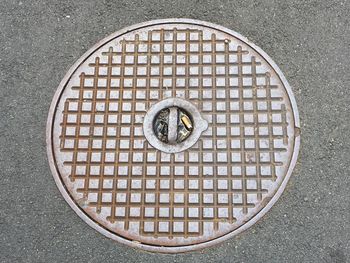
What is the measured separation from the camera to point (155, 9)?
9.43 ft

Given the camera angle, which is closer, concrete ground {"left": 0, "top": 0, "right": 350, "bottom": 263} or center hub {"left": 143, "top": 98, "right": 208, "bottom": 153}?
concrete ground {"left": 0, "top": 0, "right": 350, "bottom": 263}

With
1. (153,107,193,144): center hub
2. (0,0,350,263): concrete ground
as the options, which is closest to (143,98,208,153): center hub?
(153,107,193,144): center hub

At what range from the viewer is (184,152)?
258 cm

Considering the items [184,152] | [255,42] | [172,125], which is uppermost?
[255,42]

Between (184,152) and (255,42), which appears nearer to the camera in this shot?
(184,152)

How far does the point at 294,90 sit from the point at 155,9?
1.01 metres

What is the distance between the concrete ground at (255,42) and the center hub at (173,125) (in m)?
0.59

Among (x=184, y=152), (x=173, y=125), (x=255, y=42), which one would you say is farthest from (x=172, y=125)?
(x=255, y=42)

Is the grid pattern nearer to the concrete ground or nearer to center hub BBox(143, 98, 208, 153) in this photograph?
center hub BBox(143, 98, 208, 153)

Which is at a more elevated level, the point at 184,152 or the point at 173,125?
the point at 173,125

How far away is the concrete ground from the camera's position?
2.46 m

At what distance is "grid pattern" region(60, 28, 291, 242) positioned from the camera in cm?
250

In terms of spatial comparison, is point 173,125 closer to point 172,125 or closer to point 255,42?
point 172,125

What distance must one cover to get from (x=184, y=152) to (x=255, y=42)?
2.70 ft
